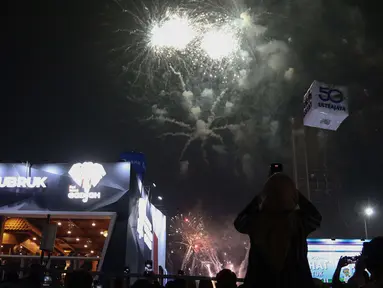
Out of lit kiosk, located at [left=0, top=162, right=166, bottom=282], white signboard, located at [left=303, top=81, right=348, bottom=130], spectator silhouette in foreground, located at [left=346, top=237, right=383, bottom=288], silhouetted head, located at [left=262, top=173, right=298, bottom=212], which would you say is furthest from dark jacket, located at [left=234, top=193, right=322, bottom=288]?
white signboard, located at [left=303, top=81, right=348, bottom=130]

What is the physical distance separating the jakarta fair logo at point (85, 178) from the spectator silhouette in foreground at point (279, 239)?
1961 cm

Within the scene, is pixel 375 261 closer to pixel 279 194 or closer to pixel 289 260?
pixel 289 260

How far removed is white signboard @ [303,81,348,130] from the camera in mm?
33750

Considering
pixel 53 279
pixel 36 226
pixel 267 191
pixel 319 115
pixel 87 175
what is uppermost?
pixel 319 115

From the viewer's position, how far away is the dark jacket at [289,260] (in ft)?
11.4

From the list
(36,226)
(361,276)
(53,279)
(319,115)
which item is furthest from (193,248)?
(361,276)

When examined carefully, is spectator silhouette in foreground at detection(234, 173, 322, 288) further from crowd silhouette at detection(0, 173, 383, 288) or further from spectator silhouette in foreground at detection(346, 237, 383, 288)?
spectator silhouette in foreground at detection(346, 237, 383, 288)

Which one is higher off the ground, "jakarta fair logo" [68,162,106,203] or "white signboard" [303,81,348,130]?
"white signboard" [303,81,348,130]

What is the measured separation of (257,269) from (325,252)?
58.1 ft

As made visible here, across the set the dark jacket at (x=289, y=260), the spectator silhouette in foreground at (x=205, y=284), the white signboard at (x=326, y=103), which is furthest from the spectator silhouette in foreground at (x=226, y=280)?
the white signboard at (x=326, y=103)

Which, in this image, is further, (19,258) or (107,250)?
(19,258)

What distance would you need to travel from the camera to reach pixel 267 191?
11.5ft

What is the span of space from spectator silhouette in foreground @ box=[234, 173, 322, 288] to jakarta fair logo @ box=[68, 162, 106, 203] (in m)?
19.6

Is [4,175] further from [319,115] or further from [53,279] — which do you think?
[319,115]
